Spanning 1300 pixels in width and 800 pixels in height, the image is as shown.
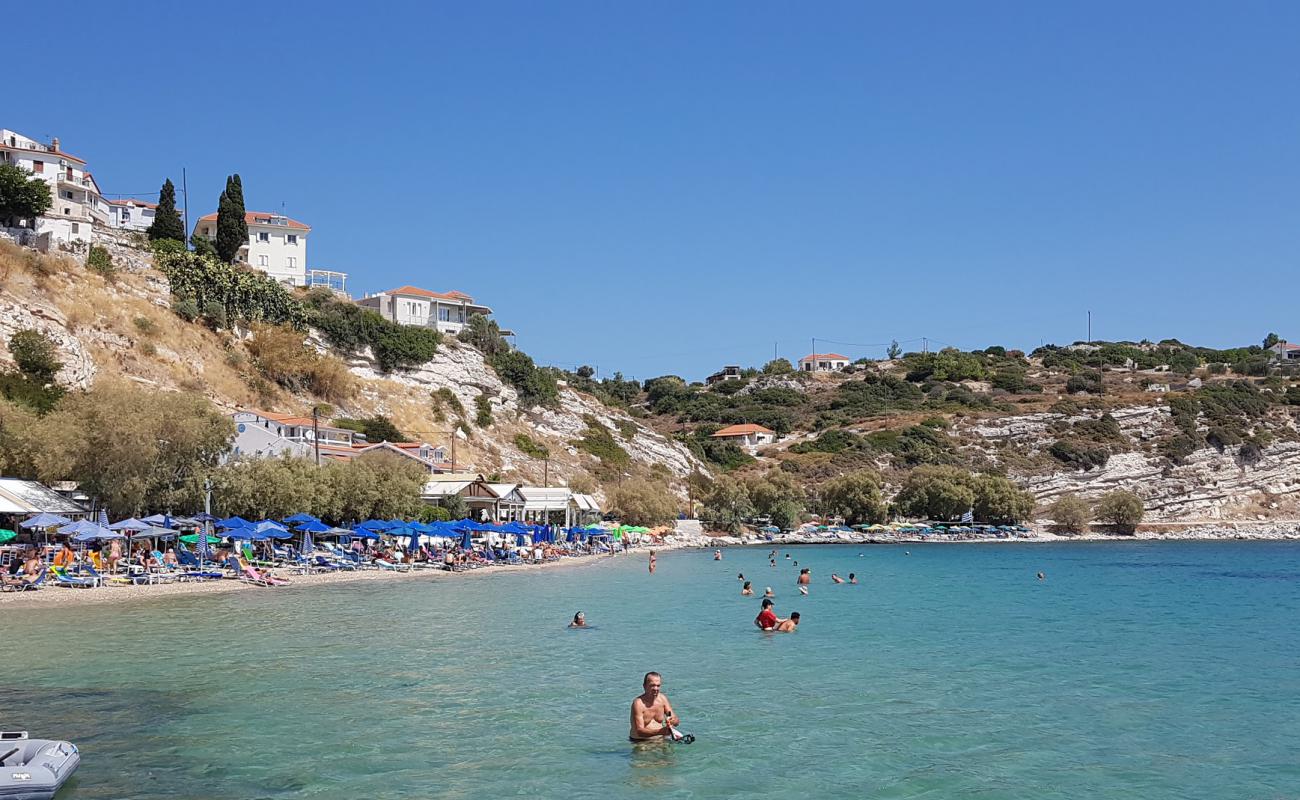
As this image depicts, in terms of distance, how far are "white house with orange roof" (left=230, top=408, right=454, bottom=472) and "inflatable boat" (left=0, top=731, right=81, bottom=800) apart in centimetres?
3323

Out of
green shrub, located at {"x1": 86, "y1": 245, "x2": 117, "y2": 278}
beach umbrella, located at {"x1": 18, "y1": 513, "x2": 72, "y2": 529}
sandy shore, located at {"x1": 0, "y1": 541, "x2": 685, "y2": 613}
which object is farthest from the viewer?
green shrub, located at {"x1": 86, "y1": 245, "x2": 117, "y2": 278}

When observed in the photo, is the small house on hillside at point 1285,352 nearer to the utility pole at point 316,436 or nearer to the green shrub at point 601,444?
the green shrub at point 601,444

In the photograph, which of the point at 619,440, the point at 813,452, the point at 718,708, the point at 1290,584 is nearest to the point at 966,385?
the point at 813,452

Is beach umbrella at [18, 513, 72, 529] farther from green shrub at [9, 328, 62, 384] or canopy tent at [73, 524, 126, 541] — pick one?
green shrub at [9, 328, 62, 384]

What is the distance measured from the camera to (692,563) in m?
57.4

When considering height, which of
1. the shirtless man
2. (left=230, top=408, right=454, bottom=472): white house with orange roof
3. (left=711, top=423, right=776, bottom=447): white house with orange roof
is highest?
(left=711, top=423, right=776, bottom=447): white house with orange roof

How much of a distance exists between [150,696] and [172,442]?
23.4 m

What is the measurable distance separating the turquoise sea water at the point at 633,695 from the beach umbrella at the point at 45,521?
4.86 meters

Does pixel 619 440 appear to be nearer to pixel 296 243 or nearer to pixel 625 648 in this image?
pixel 296 243

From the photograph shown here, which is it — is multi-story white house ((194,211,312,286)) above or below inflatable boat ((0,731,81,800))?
above

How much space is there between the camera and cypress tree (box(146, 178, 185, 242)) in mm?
71625

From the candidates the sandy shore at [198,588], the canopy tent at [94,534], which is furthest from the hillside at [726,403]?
the canopy tent at [94,534]

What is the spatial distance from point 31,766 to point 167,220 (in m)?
69.0

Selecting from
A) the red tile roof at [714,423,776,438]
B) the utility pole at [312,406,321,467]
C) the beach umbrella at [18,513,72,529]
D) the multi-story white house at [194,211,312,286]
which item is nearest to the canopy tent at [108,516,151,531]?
the beach umbrella at [18,513,72,529]
